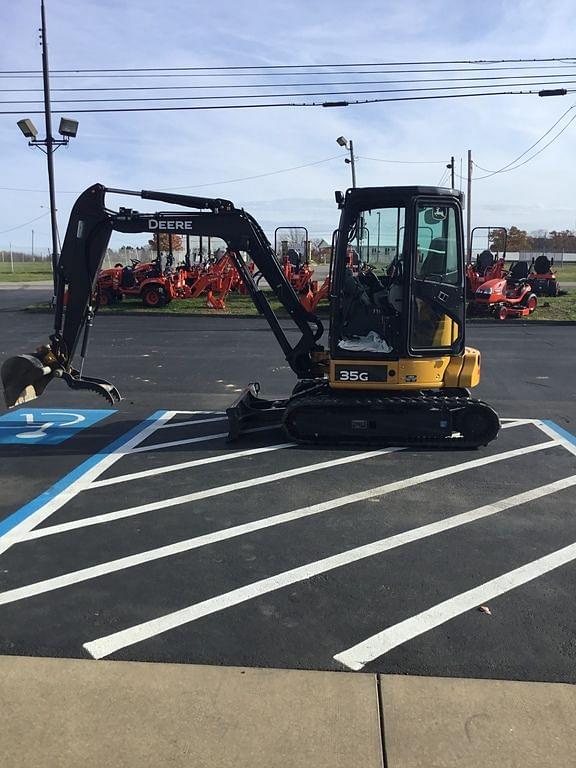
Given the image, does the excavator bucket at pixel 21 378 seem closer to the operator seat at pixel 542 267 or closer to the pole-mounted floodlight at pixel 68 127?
the pole-mounted floodlight at pixel 68 127

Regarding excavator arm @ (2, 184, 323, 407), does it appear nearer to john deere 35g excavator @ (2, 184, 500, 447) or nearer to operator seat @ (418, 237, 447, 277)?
john deere 35g excavator @ (2, 184, 500, 447)

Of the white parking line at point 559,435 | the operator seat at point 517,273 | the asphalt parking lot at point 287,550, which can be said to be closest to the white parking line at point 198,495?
the asphalt parking lot at point 287,550

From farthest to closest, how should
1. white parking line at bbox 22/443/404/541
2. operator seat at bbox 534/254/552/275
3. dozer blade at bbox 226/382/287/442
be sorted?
operator seat at bbox 534/254/552/275 → dozer blade at bbox 226/382/287/442 → white parking line at bbox 22/443/404/541

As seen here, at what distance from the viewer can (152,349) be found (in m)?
15.0

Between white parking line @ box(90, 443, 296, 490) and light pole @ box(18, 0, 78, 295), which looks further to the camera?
light pole @ box(18, 0, 78, 295)

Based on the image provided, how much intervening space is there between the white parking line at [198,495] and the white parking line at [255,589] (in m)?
1.57

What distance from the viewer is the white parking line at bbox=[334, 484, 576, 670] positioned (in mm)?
3441

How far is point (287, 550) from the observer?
4.69 meters

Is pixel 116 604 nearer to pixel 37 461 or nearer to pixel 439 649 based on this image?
pixel 439 649

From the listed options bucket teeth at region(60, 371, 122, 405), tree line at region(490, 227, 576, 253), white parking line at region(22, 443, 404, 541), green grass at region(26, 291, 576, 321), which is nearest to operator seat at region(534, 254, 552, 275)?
green grass at region(26, 291, 576, 321)

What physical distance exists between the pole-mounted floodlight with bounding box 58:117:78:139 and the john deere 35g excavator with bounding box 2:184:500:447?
13100 mm

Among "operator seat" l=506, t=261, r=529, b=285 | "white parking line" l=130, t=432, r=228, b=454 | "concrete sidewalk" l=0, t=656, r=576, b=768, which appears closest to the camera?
"concrete sidewalk" l=0, t=656, r=576, b=768

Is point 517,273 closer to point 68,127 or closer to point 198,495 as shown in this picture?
point 68,127

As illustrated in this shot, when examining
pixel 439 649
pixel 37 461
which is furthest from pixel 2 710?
pixel 37 461
